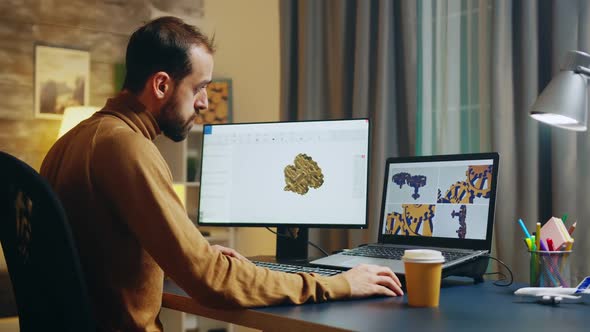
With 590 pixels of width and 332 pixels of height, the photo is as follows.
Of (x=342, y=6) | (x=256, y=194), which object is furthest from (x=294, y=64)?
(x=256, y=194)

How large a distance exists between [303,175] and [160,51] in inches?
27.2

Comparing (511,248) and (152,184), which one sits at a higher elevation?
(152,184)

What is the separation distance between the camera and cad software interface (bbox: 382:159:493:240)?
69.9 inches

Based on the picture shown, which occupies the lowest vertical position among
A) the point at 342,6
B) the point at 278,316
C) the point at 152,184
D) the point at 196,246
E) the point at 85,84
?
the point at 278,316

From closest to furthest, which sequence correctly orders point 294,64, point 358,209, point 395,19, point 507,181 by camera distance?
point 358,209 < point 507,181 < point 395,19 < point 294,64

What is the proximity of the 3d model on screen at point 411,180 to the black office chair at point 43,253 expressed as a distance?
1.03m

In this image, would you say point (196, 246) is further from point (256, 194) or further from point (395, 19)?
point (395, 19)

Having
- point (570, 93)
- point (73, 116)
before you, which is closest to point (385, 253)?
point (570, 93)

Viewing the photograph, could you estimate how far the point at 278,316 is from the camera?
1.25 m

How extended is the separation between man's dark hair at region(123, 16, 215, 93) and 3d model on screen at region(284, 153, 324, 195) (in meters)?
0.62

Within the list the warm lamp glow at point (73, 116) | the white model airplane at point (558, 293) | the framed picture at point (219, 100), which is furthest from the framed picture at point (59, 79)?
the white model airplane at point (558, 293)

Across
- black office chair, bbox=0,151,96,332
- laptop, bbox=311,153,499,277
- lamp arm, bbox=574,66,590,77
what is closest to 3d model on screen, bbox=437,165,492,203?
laptop, bbox=311,153,499,277

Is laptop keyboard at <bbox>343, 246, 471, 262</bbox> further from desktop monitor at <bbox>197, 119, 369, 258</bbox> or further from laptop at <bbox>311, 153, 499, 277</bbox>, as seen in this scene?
desktop monitor at <bbox>197, 119, 369, 258</bbox>

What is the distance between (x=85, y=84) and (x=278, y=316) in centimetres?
237
